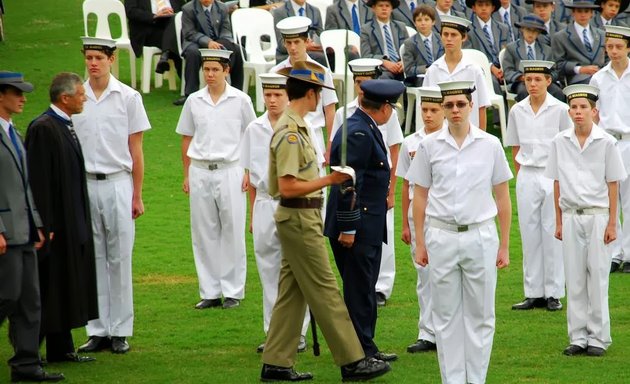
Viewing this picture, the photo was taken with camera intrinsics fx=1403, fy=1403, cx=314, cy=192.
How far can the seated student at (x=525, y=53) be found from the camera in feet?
63.6

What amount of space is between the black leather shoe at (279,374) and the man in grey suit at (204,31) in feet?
36.8

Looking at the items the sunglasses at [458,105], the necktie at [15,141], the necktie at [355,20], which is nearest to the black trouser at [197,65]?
the necktie at [355,20]

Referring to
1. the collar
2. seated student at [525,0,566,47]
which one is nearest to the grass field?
the collar

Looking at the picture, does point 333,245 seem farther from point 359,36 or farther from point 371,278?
point 359,36

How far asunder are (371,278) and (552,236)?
9.91 feet

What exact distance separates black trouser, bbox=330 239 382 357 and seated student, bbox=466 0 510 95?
11040 mm

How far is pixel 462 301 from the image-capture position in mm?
9953

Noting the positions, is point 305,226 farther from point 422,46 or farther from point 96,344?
point 422,46

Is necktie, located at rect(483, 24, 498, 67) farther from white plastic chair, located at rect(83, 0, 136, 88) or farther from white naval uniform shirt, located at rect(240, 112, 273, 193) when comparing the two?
white naval uniform shirt, located at rect(240, 112, 273, 193)

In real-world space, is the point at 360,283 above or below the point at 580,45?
below

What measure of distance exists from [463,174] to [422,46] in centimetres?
1034

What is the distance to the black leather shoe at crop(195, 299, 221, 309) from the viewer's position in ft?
43.5

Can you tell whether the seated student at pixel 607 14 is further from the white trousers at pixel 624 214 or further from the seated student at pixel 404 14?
the white trousers at pixel 624 214

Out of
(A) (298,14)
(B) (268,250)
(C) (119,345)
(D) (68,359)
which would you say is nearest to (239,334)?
(B) (268,250)
